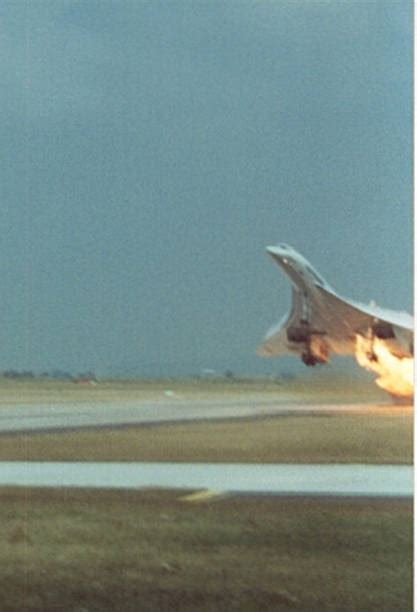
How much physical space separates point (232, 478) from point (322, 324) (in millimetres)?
6978

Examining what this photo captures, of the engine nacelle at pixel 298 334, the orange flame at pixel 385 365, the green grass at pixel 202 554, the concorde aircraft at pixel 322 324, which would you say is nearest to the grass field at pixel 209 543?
the green grass at pixel 202 554

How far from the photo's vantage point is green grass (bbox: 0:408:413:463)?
332 inches

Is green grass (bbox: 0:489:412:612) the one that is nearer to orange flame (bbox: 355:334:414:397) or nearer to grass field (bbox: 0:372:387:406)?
grass field (bbox: 0:372:387:406)

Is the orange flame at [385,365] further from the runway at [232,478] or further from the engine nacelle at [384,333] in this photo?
the runway at [232,478]

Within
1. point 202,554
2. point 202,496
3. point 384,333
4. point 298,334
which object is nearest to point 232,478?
point 202,496

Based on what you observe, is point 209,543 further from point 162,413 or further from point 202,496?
point 162,413

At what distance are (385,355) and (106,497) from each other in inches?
195

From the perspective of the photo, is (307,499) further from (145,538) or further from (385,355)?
(385,355)

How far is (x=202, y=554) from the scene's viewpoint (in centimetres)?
662

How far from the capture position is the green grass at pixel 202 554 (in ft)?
19.9

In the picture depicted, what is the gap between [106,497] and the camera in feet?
26.1

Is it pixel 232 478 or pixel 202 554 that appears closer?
pixel 202 554

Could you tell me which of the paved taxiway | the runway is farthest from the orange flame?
the runway

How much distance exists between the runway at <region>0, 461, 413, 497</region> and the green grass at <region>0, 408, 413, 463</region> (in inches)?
4.2
